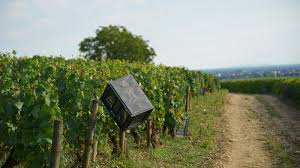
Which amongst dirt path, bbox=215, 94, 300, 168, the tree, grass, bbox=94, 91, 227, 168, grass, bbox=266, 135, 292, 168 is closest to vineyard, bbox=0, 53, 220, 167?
grass, bbox=94, 91, 227, 168

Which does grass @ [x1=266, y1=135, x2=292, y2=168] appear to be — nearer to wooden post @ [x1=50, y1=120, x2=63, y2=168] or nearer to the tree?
wooden post @ [x1=50, y1=120, x2=63, y2=168]

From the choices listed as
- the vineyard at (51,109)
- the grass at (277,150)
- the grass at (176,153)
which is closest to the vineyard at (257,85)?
the grass at (277,150)

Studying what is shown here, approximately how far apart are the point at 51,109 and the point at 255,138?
1074cm

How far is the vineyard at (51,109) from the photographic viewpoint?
629 cm

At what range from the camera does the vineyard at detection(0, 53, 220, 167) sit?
6285mm

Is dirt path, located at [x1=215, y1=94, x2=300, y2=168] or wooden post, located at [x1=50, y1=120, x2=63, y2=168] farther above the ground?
wooden post, located at [x1=50, y1=120, x2=63, y2=168]

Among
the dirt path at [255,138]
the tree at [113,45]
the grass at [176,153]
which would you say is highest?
the tree at [113,45]

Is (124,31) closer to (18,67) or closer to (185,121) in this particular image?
(185,121)

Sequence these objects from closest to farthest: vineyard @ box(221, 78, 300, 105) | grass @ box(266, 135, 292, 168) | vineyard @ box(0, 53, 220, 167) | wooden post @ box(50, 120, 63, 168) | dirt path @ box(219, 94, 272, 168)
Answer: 1. wooden post @ box(50, 120, 63, 168)
2. vineyard @ box(0, 53, 220, 167)
3. grass @ box(266, 135, 292, 168)
4. dirt path @ box(219, 94, 272, 168)
5. vineyard @ box(221, 78, 300, 105)

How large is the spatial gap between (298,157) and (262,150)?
1329mm

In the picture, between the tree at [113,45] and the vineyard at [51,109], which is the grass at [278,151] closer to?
the vineyard at [51,109]

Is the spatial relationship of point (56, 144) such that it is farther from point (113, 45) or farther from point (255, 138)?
point (113, 45)

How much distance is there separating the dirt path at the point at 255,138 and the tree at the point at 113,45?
3801 centimetres

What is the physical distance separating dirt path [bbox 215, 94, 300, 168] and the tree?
38009 mm
